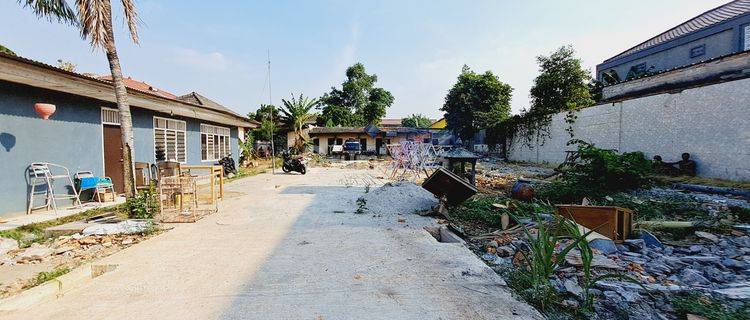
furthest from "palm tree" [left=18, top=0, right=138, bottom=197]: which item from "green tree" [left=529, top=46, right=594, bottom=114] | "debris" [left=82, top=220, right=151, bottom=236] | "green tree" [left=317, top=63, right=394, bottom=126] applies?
"green tree" [left=317, top=63, right=394, bottom=126]

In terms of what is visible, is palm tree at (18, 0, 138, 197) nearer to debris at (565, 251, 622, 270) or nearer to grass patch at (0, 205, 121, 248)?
grass patch at (0, 205, 121, 248)

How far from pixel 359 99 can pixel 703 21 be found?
31.2m

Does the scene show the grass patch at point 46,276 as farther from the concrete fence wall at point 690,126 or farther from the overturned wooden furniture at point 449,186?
the concrete fence wall at point 690,126

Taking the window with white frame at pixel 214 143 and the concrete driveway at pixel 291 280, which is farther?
the window with white frame at pixel 214 143

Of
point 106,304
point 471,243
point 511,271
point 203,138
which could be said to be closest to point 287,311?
point 106,304

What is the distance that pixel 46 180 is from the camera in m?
6.70

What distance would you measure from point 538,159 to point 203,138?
17.4 metres

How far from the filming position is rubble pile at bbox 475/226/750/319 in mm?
2592

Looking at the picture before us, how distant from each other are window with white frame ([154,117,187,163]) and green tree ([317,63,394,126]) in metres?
27.9

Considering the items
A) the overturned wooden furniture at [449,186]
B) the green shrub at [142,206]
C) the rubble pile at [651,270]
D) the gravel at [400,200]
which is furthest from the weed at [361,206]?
the green shrub at [142,206]

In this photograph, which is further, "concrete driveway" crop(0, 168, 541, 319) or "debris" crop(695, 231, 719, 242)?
"debris" crop(695, 231, 719, 242)

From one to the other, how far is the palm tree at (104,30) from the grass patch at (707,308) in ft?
26.2

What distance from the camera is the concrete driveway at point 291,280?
2.49 meters

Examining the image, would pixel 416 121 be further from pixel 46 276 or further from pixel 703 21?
pixel 46 276
